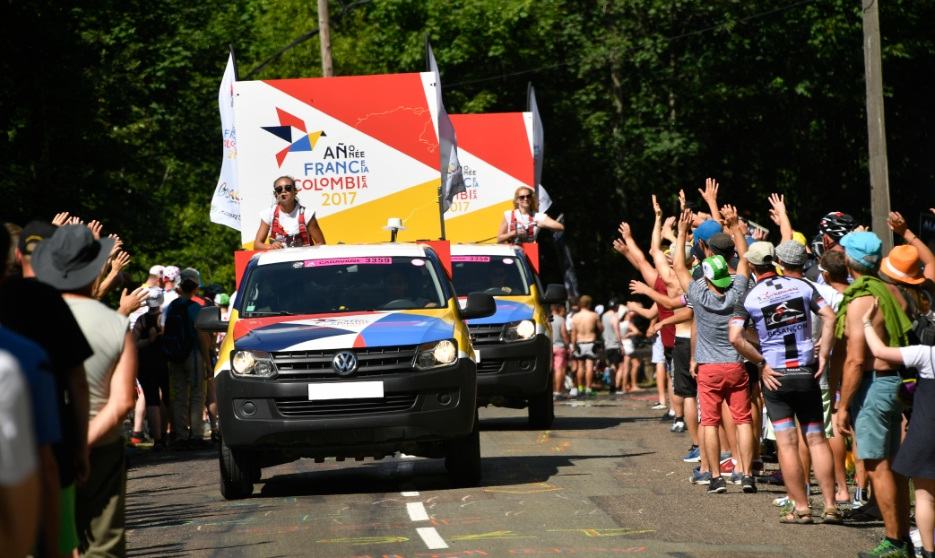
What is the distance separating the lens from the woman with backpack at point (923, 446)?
8.84 metres

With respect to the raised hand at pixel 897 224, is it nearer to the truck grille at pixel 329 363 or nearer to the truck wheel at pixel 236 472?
the truck grille at pixel 329 363

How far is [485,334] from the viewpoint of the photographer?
18.9 m

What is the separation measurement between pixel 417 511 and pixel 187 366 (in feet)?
26.8

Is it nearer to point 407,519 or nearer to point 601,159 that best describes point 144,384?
point 407,519

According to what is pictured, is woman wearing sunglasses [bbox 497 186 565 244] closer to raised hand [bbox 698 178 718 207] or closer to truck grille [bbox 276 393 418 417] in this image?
raised hand [bbox 698 178 718 207]

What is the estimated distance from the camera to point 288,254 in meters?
14.3

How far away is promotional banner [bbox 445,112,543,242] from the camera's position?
23.2 m

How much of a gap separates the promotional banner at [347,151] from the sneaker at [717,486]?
4427 millimetres

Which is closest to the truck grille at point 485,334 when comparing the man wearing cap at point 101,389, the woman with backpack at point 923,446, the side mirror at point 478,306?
the side mirror at point 478,306

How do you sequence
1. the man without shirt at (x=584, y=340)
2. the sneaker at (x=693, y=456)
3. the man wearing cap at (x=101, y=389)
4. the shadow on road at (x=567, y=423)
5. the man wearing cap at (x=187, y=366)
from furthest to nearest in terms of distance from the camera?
the man without shirt at (x=584, y=340), the shadow on road at (x=567, y=423), the man wearing cap at (x=187, y=366), the sneaker at (x=693, y=456), the man wearing cap at (x=101, y=389)

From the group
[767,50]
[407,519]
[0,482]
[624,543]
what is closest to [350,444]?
[407,519]

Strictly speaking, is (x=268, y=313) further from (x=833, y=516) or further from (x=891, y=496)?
(x=891, y=496)

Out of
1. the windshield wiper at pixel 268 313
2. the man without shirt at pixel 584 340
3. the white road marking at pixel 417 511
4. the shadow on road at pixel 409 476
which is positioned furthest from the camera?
the man without shirt at pixel 584 340

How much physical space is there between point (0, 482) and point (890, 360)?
19.8 ft
